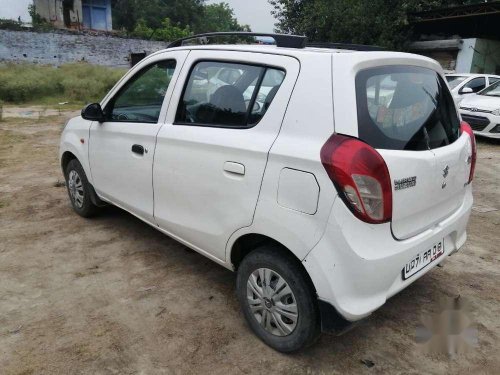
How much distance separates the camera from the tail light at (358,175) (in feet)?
6.48

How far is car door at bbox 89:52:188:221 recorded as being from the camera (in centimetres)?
310

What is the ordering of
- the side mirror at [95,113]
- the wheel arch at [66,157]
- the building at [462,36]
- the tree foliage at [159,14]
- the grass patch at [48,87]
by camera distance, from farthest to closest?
the tree foliage at [159,14] < the building at [462,36] < the grass patch at [48,87] < the wheel arch at [66,157] < the side mirror at [95,113]

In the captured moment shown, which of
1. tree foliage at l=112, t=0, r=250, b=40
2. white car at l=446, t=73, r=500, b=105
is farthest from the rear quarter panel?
tree foliage at l=112, t=0, r=250, b=40

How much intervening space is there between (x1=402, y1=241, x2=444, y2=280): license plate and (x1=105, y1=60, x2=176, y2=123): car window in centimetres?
198

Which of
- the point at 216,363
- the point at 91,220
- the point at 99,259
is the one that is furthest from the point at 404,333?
the point at 91,220

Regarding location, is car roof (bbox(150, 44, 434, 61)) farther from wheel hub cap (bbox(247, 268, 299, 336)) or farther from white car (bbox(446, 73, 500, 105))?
white car (bbox(446, 73, 500, 105))

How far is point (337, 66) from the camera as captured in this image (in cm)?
212

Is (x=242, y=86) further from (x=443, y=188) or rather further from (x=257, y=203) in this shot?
(x=443, y=188)

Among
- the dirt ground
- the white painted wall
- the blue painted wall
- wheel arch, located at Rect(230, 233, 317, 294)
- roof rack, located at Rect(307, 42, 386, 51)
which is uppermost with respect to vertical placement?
the blue painted wall

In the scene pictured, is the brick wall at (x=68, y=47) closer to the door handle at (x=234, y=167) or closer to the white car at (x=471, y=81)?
the white car at (x=471, y=81)

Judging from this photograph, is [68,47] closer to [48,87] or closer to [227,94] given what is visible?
[48,87]

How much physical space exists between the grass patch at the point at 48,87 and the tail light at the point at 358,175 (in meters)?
14.9

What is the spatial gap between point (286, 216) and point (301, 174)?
24cm

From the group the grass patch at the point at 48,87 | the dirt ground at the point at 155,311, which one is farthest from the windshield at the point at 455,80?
the grass patch at the point at 48,87
